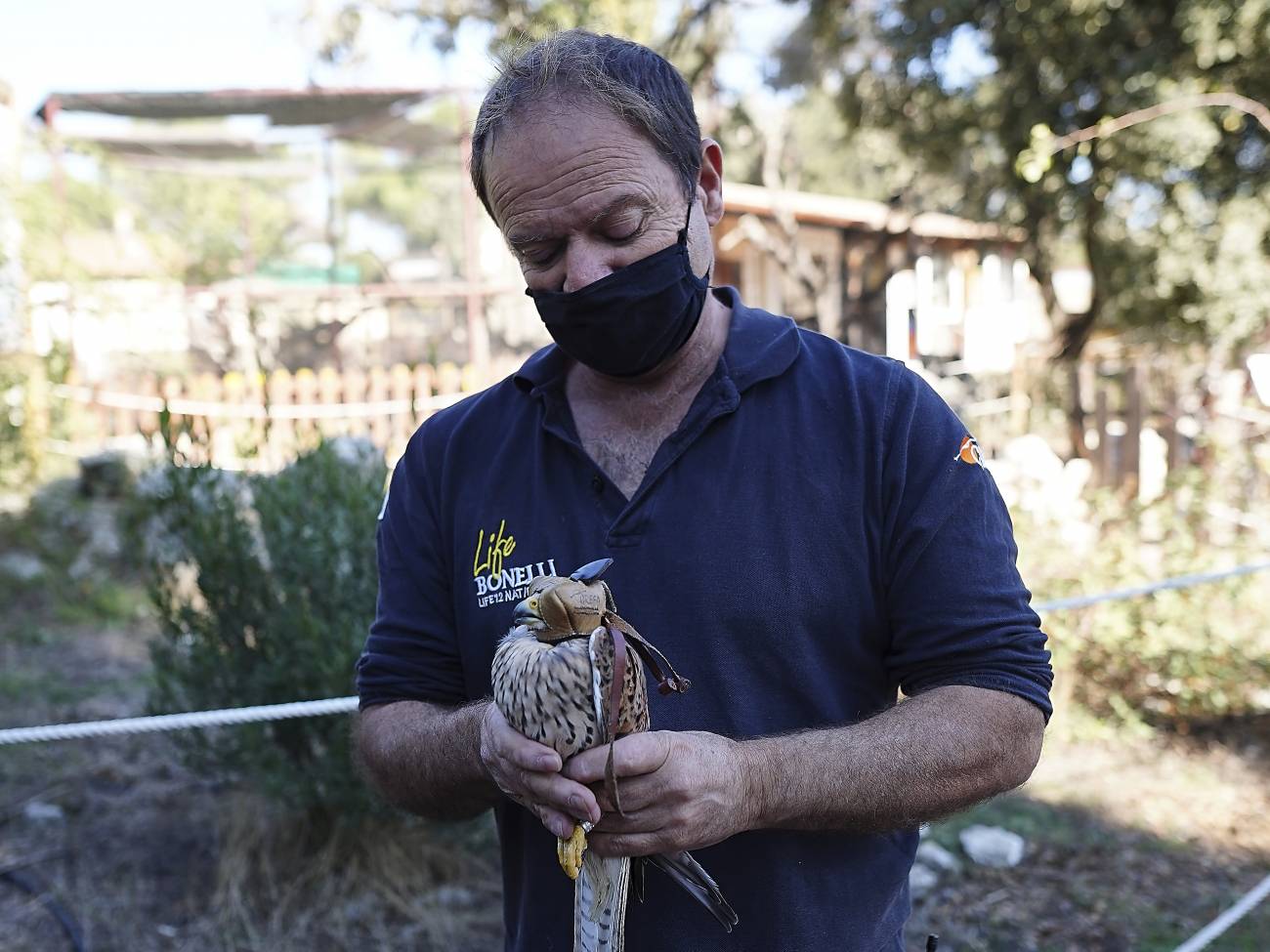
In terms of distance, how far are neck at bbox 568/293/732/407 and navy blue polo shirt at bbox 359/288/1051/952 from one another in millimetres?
83

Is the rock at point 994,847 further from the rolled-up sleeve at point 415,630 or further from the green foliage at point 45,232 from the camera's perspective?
the green foliage at point 45,232

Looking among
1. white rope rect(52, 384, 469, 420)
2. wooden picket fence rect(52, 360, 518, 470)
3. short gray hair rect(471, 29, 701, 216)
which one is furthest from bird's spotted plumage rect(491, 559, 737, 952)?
white rope rect(52, 384, 469, 420)

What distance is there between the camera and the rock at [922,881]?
443 cm

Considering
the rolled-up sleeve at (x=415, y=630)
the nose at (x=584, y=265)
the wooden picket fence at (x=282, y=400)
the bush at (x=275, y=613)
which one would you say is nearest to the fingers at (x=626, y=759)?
the rolled-up sleeve at (x=415, y=630)

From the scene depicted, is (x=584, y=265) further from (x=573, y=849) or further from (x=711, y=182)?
(x=573, y=849)

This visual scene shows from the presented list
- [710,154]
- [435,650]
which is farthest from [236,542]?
[710,154]

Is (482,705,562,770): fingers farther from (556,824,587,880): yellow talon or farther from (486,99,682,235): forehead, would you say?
(486,99,682,235): forehead

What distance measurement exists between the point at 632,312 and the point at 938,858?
3669mm

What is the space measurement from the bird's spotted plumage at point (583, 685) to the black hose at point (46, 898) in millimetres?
3268

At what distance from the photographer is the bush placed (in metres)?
4.23

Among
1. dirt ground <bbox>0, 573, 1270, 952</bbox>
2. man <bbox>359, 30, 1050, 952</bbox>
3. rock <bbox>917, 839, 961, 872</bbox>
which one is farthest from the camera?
rock <bbox>917, 839, 961, 872</bbox>

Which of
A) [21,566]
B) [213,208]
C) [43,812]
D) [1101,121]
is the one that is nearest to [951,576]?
[43,812]

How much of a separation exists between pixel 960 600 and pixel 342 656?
3052 millimetres

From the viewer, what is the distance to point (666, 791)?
1466 millimetres
